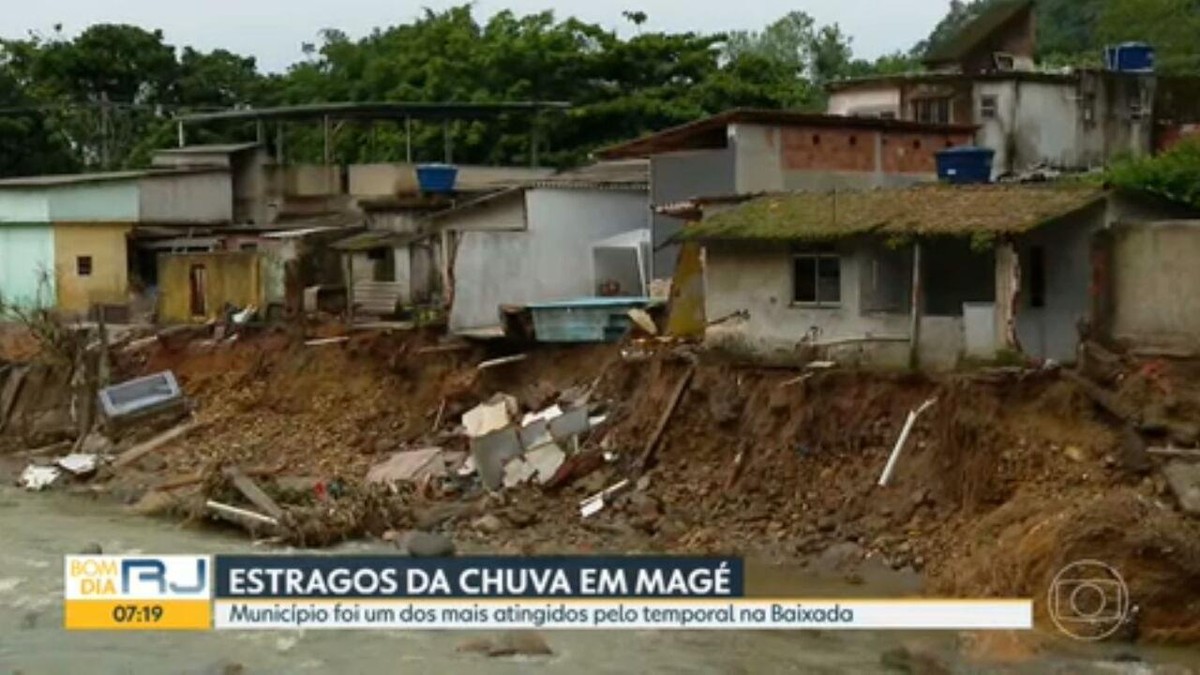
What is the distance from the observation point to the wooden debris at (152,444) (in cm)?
3005

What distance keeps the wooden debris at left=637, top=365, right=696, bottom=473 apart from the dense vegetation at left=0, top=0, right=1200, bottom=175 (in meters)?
17.9

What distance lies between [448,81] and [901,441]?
1036 inches

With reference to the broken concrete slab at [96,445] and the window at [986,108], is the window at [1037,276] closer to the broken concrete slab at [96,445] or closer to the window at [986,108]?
the window at [986,108]

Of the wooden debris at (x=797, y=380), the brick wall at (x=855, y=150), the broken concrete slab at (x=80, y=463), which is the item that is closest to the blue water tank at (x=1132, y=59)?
the brick wall at (x=855, y=150)

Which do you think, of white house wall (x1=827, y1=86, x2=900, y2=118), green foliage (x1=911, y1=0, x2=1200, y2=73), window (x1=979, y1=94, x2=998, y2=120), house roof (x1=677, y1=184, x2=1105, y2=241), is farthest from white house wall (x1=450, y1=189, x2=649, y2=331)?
green foliage (x1=911, y1=0, x2=1200, y2=73)

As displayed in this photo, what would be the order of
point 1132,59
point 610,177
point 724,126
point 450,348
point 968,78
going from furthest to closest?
point 1132,59, point 968,78, point 610,177, point 450,348, point 724,126

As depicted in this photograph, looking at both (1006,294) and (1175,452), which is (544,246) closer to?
(1006,294)

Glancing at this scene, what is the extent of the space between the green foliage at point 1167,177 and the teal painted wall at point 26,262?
22.7 metres

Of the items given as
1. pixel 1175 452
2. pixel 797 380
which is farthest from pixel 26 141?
pixel 1175 452

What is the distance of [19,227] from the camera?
125 feet

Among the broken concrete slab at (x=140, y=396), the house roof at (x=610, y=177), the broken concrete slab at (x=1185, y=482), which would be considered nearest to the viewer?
the broken concrete slab at (x=1185, y=482)

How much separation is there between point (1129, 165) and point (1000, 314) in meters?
3.46

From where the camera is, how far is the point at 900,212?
23594 millimetres

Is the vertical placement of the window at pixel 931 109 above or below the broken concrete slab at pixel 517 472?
above
